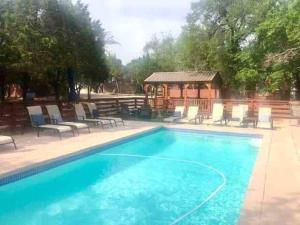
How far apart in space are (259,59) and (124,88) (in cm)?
3824

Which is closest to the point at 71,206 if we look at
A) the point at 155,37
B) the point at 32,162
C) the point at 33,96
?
the point at 32,162

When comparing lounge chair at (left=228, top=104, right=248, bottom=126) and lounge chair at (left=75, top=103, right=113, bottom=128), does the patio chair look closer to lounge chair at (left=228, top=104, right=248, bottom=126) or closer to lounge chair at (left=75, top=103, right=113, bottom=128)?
lounge chair at (left=75, top=103, right=113, bottom=128)

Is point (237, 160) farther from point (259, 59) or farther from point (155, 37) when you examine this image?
point (155, 37)

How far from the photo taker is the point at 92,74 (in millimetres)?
19891

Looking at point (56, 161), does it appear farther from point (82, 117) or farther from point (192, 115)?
point (192, 115)

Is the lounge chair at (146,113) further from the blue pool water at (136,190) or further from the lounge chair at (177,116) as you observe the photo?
the blue pool water at (136,190)

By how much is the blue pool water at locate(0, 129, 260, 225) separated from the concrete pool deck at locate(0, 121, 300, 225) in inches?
19.1

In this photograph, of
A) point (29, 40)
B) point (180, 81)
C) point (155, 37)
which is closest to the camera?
point (29, 40)

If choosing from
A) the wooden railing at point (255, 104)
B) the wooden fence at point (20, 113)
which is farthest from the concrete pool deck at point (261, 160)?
the wooden railing at point (255, 104)

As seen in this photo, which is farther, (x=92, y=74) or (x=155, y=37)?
(x=155, y=37)

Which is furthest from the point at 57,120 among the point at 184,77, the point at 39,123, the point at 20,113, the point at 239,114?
the point at 184,77

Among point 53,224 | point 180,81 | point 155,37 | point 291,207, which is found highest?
point 155,37

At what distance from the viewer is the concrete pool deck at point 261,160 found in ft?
16.7

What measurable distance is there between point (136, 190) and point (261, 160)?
326cm
